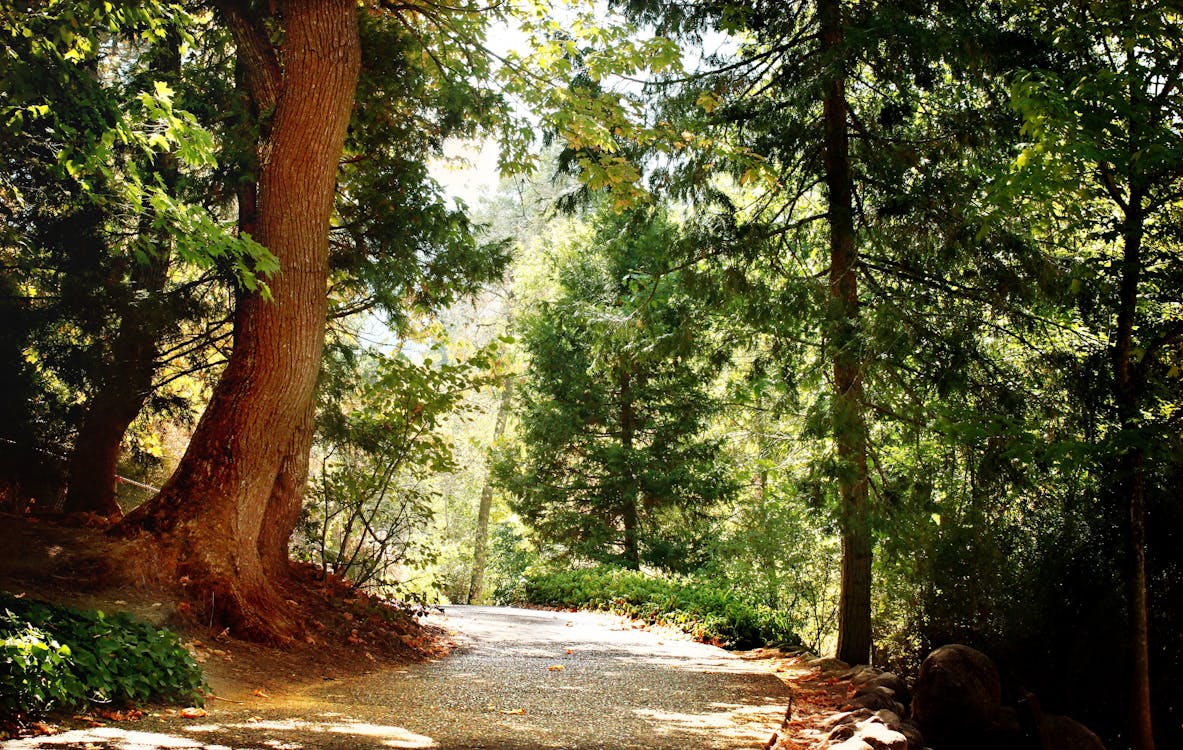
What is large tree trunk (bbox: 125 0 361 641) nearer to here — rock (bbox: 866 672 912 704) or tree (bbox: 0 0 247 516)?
tree (bbox: 0 0 247 516)

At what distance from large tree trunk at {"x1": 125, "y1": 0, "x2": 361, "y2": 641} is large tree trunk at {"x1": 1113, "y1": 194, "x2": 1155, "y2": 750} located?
6.46 meters

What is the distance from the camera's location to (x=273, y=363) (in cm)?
655

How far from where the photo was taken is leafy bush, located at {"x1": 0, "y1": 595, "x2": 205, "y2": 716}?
12.1 feet

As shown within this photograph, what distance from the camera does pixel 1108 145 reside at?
16.0 ft

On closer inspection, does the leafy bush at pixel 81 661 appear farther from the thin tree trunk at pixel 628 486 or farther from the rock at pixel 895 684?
the thin tree trunk at pixel 628 486

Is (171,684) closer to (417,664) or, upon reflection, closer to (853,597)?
(417,664)

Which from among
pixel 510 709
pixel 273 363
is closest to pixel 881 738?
pixel 510 709

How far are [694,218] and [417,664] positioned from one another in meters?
5.60

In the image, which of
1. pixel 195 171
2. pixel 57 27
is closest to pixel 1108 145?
pixel 57 27

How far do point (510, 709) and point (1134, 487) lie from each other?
15.8ft

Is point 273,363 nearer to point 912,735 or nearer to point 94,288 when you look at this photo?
point 94,288

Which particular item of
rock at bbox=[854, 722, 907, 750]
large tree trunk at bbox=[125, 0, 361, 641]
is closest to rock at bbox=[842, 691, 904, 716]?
rock at bbox=[854, 722, 907, 750]

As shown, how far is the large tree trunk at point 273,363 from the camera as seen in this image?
616 cm

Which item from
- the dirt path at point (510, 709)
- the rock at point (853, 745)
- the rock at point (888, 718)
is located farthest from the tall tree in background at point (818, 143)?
the rock at point (853, 745)
